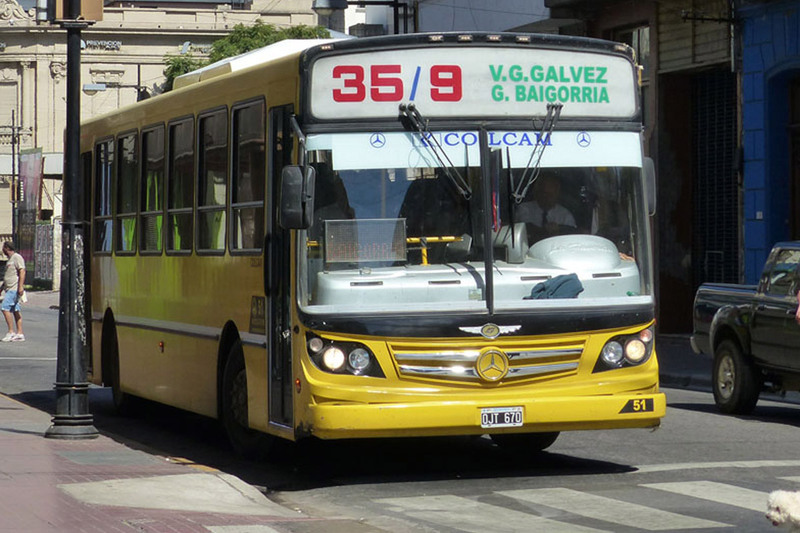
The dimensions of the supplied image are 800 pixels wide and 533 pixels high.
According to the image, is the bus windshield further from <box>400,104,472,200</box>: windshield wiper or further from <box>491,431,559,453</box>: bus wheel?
<box>491,431,559,453</box>: bus wheel

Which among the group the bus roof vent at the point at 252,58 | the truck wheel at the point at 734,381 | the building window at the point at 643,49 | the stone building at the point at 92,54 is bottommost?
A: the truck wheel at the point at 734,381

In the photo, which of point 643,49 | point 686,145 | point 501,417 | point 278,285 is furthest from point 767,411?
point 643,49

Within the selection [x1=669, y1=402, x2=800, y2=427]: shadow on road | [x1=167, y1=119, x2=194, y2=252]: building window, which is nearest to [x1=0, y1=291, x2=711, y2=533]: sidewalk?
[x1=167, y1=119, x2=194, y2=252]: building window

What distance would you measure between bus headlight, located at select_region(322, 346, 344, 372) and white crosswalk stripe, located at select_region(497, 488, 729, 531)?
4.45 feet

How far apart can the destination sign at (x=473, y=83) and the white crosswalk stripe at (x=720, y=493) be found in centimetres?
259

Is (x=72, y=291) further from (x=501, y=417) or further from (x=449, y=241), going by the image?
(x=501, y=417)

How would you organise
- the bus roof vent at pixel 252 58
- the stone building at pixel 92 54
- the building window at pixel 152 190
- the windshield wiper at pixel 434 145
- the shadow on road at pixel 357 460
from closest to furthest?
the windshield wiper at pixel 434 145, the shadow on road at pixel 357 460, the bus roof vent at pixel 252 58, the building window at pixel 152 190, the stone building at pixel 92 54

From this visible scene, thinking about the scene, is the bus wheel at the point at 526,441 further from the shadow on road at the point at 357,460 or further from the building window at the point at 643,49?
the building window at the point at 643,49

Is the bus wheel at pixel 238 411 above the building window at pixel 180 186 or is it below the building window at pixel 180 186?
below

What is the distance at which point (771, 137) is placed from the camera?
25812 mm

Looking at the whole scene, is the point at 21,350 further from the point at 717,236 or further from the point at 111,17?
the point at 111,17

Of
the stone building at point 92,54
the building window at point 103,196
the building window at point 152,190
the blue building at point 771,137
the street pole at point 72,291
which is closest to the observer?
the street pole at point 72,291

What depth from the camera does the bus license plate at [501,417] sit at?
10.7 metres

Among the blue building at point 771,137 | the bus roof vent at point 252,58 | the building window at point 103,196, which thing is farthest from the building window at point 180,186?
the blue building at point 771,137
